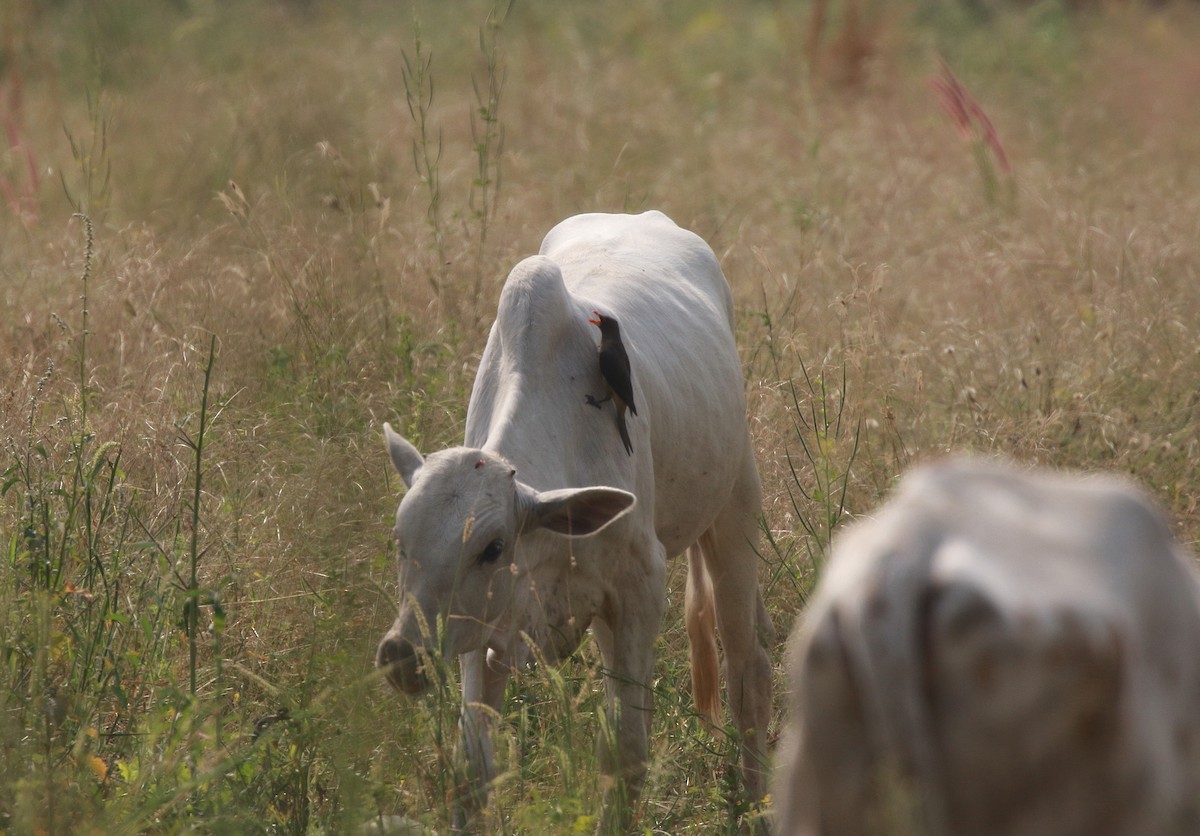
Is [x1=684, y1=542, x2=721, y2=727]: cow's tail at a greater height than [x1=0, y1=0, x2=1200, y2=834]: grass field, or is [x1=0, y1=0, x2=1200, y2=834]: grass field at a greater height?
[x1=0, y1=0, x2=1200, y2=834]: grass field

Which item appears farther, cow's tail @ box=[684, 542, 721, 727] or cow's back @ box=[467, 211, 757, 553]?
cow's tail @ box=[684, 542, 721, 727]

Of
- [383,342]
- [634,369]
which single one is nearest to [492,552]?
[634,369]

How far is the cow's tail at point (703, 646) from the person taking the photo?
420cm

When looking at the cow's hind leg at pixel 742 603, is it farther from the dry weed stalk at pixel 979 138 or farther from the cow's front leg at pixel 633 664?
the dry weed stalk at pixel 979 138

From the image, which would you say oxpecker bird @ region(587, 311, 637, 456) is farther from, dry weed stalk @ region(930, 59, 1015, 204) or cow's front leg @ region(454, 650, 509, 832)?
dry weed stalk @ region(930, 59, 1015, 204)

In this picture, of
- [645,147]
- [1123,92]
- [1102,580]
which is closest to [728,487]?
[1102,580]

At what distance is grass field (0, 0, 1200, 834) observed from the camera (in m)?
3.14

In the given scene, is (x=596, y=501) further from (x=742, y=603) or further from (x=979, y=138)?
(x=979, y=138)

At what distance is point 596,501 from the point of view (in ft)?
10.4

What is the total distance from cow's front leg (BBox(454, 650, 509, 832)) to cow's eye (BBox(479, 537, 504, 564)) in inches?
12.4

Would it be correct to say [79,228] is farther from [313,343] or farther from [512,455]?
[512,455]

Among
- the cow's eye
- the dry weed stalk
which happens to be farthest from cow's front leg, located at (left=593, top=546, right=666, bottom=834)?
the dry weed stalk

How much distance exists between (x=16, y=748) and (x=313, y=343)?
2564mm

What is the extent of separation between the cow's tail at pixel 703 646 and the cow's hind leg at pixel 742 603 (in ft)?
0.16
